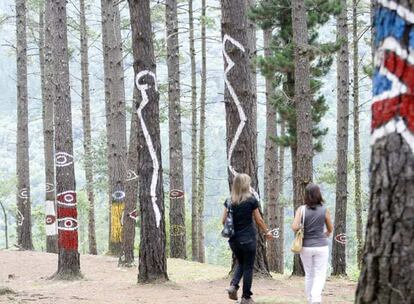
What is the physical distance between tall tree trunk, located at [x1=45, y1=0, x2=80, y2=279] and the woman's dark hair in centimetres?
577

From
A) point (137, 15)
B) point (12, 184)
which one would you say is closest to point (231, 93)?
point (137, 15)

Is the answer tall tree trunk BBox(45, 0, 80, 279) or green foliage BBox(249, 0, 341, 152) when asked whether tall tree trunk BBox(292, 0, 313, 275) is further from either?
tall tree trunk BBox(45, 0, 80, 279)


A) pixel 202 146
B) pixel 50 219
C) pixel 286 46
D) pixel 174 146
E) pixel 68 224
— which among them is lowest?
pixel 50 219

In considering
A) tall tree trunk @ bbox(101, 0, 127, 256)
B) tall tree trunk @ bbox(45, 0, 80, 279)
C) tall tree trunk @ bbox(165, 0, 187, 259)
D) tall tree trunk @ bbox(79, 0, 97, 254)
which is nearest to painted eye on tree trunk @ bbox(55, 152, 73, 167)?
tall tree trunk @ bbox(45, 0, 80, 279)

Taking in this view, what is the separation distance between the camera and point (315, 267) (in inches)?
272

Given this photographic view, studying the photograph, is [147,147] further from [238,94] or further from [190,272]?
[190,272]

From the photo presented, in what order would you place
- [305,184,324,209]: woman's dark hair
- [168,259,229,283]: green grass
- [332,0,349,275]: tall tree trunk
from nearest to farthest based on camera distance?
[305,184,324,209]: woman's dark hair, [168,259,229,283]: green grass, [332,0,349,275]: tall tree trunk

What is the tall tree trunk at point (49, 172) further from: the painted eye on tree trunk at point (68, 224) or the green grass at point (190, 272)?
the painted eye on tree trunk at point (68, 224)

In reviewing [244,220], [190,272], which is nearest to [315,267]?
[244,220]

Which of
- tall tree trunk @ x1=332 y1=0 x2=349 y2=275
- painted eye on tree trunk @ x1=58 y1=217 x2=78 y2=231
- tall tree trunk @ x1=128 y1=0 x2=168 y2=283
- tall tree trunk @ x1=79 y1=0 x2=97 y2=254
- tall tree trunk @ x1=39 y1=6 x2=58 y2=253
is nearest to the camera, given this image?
tall tree trunk @ x1=128 y1=0 x2=168 y2=283

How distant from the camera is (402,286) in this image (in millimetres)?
3123

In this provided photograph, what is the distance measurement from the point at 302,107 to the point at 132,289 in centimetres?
464

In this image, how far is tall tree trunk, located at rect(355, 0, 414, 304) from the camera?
3.12 m

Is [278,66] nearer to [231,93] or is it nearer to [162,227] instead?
[231,93]
